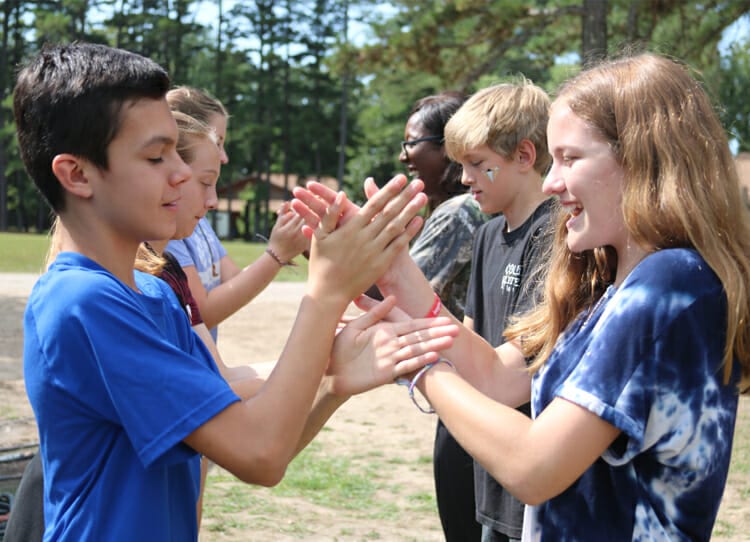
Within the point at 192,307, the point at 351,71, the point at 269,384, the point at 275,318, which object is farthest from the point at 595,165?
the point at 351,71

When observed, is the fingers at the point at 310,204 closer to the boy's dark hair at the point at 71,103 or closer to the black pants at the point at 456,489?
the boy's dark hair at the point at 71,103

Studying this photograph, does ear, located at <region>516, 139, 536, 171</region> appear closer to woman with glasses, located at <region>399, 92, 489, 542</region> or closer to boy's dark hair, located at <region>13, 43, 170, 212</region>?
woman with glasses, located at <region>399, 92, 489, 542</region>

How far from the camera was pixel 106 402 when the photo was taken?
5.41 feet

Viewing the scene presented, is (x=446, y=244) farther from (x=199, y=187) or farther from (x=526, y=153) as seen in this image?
(x=199, y=187)

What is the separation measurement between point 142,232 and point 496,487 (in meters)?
1.63

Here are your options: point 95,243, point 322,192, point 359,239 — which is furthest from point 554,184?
point 95,243

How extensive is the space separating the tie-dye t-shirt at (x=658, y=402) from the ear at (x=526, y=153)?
157 centimetres

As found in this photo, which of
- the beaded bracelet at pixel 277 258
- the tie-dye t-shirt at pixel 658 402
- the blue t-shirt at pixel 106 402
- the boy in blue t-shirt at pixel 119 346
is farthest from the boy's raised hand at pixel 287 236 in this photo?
the tie-dye t-shirt at pixel 658 402

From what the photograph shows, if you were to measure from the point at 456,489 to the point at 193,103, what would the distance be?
1925mm

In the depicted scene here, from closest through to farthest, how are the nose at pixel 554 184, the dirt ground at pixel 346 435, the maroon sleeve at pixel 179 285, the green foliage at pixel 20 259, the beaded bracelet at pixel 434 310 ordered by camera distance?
1. the nose at pixel 554 184
2. the beaded bracelet at pixel 434 310
3. the maroon sleeve at pixel 179 285
4. the dirt ground at pixel 346 435
5. the green foliage at pixel 20 259

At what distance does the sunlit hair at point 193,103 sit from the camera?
351cm

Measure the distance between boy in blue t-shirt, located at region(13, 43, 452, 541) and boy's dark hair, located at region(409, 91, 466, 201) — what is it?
2567mm

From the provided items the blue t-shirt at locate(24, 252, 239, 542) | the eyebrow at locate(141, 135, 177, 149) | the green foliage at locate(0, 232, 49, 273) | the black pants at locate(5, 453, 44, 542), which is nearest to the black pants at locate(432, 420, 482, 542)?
the black pants at locate(5, 453, 44, 542)

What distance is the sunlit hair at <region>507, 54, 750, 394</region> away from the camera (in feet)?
5.74
